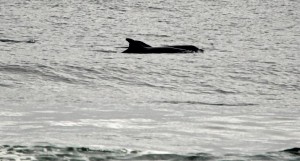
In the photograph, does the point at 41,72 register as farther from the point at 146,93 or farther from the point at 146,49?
the point at 146,49

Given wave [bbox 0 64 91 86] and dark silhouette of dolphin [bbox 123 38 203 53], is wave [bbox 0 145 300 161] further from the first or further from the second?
dark silhouette of dolphin [bbox 123 38 203 53]

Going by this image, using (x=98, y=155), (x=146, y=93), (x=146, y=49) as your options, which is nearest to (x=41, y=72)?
(x=146, y=93)

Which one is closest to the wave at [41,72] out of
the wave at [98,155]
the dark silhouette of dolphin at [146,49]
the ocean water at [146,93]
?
the ocean water at [146,93]

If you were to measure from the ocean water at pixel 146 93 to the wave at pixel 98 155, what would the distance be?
0.01 meters

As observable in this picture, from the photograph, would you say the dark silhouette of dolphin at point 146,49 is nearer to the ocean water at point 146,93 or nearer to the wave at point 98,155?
the ocean water at point 146,93

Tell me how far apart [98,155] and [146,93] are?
860 cm

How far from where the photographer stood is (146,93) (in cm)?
1741

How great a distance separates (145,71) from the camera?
71.6 ft

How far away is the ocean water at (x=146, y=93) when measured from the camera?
10.6m

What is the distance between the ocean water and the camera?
1057cm

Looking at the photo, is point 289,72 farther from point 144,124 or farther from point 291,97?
point 144,124

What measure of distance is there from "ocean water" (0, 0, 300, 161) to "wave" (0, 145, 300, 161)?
12mm

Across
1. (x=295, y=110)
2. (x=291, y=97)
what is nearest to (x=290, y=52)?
(x=291, y=97)

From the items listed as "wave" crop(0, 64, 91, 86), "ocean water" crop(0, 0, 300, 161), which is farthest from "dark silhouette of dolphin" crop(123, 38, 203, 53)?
"wave" crop(0, 64, 91, 86)
